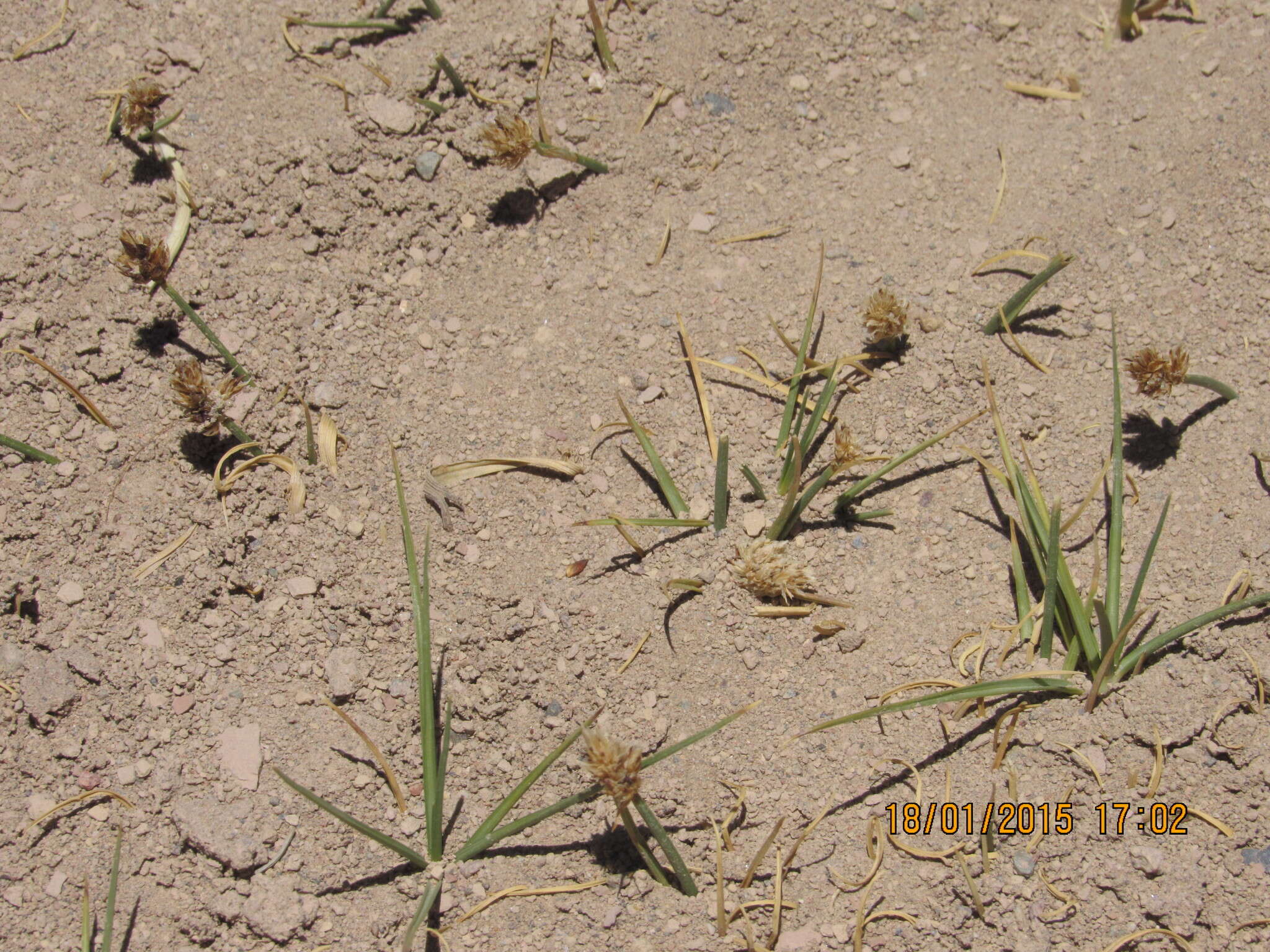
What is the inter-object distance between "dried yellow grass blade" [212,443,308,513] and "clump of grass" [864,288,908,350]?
135 cm

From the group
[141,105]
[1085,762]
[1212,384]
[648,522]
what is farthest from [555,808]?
[141,105]

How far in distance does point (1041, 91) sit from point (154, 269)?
7.49ft

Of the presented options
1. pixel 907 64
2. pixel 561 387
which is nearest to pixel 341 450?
pixel 561 387

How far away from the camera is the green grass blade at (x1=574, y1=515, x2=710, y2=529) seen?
186cm

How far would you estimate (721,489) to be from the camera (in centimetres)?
184

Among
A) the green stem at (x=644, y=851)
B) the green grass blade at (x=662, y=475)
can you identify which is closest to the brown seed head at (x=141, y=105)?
the green grass blade at (x=662, y=475)

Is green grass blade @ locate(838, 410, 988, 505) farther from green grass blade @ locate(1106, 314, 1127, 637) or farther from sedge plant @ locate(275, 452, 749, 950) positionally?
sedge plant @ locate(275, 452, 749, 950)

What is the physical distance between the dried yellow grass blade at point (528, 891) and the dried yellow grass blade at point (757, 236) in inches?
59.5

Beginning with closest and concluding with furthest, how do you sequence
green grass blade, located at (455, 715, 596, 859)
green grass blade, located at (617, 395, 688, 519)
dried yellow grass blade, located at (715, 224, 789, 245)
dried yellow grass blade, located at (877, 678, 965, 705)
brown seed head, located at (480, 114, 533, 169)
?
green grass blade, located at (455, 715, 596, 859) < dried yellow grass blade, located at (877, 678, 965, 705) < green grass blade, located at (617, 395, 688, 519) < brown seed head, located at (480, 114, 533, 169) < dried yellow grass blade, located at (715, 224, 789, 245)

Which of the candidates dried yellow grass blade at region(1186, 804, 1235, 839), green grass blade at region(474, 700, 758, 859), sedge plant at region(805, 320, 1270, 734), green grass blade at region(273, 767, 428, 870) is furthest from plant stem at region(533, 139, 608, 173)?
dried yellow grass blade at region(1186, 804, 1235, 839)

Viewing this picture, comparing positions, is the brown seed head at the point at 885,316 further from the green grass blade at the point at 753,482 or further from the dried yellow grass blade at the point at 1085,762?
the dried yellow grass blade at the point at 1085,762

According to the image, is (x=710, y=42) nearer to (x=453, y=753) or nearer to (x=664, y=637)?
(x=664, y=637)

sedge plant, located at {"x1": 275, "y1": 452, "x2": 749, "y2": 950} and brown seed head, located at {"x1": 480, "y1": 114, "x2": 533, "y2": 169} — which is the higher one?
brown seed head, located at {"x1": 480, "y1": 114, "x2": 533, "y2": 169}

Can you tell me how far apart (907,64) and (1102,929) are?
6.97ft
